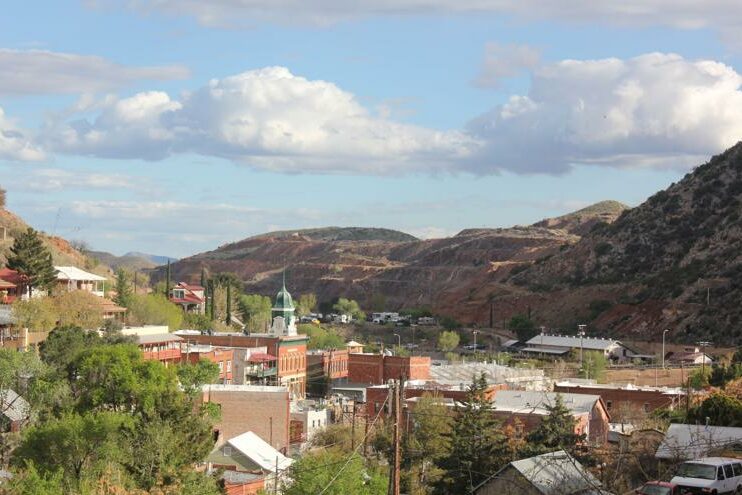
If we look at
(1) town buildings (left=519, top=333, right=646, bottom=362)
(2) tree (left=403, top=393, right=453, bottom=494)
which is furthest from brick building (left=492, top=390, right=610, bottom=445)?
(1) town buildings (left=519, top=333, right=646, bottom=362)

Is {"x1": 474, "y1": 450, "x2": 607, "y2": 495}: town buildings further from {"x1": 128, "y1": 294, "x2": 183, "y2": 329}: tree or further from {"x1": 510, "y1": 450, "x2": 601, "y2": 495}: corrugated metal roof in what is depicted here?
{"x1": 128, "y1": 294, "x2": 183, "y2": 329}: tree

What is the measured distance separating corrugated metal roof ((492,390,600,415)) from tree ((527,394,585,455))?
14248 millimetres

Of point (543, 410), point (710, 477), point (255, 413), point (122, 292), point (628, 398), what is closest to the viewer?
point (710, 477)

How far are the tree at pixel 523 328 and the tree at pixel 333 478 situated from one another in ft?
296

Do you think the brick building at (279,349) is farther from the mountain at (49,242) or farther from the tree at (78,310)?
the mountain at (49,242)

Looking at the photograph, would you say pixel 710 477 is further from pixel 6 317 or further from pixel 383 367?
pixel 383 367

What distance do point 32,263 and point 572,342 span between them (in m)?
57.4

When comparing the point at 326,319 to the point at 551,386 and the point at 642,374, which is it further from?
the point at 551,386

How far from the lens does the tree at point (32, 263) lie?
8000cm

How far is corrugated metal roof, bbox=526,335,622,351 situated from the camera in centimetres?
11581

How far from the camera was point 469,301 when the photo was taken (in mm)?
169625

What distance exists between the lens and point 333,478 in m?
37.8

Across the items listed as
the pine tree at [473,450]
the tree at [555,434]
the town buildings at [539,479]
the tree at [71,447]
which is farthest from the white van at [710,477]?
the tree at [71,447]

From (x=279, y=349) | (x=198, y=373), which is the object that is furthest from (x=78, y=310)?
(x=279, y=349)
